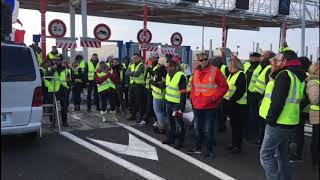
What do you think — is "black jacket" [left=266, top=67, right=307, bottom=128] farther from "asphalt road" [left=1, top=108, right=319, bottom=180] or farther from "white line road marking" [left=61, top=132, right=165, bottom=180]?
"white line road marking" [left=61, top=132, right=165, bottom=180]

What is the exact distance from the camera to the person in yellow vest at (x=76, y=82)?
1367cm

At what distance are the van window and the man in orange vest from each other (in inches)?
115

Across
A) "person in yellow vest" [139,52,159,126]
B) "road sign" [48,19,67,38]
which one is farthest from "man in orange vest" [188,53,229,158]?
"road sign" [48,19,67,38]

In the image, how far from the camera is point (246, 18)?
27516mm

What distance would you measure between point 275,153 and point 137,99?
608 cm

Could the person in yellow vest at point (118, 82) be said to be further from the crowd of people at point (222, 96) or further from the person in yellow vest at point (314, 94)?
the person in yellow vest at point (314, 94)

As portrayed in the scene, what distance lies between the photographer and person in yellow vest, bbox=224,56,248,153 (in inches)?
348

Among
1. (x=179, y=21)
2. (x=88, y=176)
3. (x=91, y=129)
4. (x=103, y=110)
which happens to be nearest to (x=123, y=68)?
(x=103, y=110)

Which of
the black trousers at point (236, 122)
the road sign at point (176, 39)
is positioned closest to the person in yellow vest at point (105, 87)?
the black trousers at point (236, 122)

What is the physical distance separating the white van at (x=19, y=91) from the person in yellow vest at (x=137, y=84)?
11.5 ft

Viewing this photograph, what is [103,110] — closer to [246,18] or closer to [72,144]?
[72,144]

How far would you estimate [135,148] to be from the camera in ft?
29.7

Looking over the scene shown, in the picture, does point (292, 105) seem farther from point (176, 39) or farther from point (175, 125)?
point (176, 39)

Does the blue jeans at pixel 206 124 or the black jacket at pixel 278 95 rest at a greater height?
the black jacket at pixel 278 95
